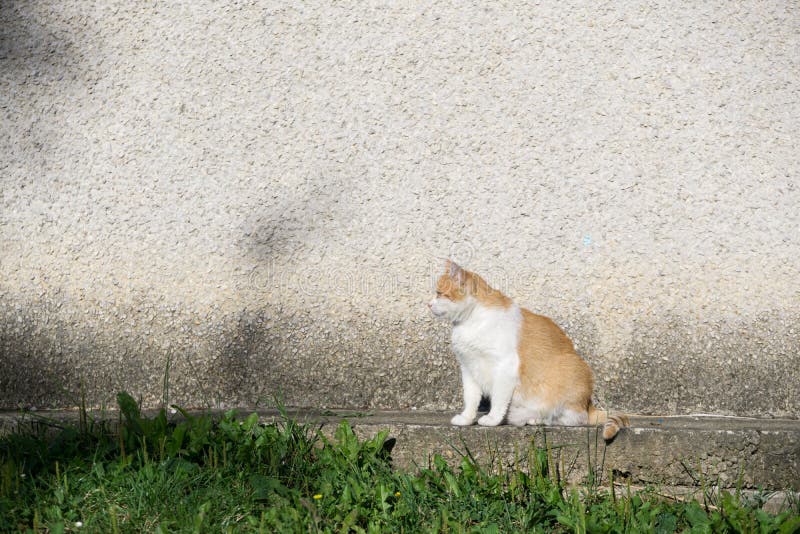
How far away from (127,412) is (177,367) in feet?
1.67

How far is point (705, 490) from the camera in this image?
7.62 feet

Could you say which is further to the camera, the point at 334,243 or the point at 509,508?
the point at 334,243

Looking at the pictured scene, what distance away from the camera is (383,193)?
2906 millimetres

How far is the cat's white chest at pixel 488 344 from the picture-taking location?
2477mm

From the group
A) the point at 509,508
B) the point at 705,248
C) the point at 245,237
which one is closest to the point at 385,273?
the point at 245,237

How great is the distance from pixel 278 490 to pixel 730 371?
1.82m

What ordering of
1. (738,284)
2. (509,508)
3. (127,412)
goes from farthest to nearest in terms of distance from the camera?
(738,284) < (127,412) < (509,508)

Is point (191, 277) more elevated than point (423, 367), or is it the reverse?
point (191, 277)

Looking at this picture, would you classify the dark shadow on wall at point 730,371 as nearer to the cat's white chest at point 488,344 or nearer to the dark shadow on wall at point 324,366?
the cat's white chest at point 488,344

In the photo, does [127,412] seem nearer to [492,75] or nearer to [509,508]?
[509,508]

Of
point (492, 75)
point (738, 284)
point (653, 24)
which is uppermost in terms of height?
point (653, 24)

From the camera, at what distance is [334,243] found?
2910 mm

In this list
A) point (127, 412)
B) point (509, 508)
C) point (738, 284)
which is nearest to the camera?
point (509, 508)

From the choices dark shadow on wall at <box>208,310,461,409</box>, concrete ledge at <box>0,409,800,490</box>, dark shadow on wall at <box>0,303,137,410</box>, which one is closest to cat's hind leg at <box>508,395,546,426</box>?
concrete ledge at <box>0,409,800,490</box>
